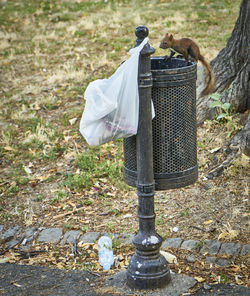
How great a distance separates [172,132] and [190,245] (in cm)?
114

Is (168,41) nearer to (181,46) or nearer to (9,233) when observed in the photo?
(181,46)

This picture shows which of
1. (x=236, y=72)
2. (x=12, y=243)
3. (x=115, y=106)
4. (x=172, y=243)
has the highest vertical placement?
(x=115, y=106)

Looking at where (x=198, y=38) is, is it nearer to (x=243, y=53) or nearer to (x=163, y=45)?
(x=243, y=53)

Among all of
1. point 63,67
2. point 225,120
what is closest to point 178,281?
point 225,120

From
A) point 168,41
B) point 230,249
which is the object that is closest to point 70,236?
point 230,249

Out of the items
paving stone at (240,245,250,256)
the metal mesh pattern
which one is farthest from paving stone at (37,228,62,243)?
paving stone at (240,245,250,256)

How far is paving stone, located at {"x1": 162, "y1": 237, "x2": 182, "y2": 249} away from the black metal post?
0.60 m

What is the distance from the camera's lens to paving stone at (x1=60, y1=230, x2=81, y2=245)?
4371 millimetres

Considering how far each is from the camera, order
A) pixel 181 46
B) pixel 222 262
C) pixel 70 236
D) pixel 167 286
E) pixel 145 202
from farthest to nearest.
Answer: pixel 70 236 → pixel 222 262 → pixel 181 46 → pixel 167 286 → pixel 145 202

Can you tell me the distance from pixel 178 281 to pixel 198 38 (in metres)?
5.93

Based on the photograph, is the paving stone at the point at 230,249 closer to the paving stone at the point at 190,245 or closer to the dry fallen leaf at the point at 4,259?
the paving stone at the point at 190,245

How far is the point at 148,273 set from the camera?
11.3ft

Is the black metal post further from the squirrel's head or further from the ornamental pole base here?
the squirrel's head

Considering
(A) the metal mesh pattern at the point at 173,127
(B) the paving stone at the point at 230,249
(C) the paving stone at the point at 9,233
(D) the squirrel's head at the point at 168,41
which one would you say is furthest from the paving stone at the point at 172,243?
(D) the squirrel's head at the point at 168,41
